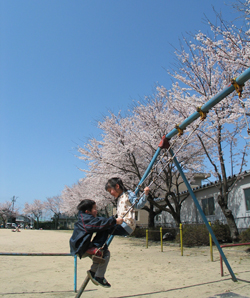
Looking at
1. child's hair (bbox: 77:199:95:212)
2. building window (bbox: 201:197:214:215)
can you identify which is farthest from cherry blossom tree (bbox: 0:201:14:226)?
child's hair (bbox: 77:199:95:212)

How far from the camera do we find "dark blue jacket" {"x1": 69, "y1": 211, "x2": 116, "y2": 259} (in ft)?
10.1

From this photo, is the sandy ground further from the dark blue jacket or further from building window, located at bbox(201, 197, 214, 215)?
building window, located at bbox(201, 197, 214, 215)

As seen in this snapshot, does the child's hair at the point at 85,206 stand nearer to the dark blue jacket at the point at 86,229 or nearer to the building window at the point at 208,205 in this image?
the dark blue jacket at the point at 86,229

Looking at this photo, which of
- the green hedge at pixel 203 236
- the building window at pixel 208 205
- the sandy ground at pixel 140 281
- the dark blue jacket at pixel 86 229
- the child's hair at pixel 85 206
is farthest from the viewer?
the building window at pixel 208 205

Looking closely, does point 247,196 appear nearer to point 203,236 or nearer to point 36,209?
point 203,236

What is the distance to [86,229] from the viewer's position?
311 cm

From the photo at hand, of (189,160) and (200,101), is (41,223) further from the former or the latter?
(200,101)

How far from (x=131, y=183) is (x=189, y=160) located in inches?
189

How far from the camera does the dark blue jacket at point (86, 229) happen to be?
3.08 meters

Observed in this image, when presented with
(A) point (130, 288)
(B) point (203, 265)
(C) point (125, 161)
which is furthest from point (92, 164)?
(A) point (130, 288)

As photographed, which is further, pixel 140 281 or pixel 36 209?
pixel 36 209

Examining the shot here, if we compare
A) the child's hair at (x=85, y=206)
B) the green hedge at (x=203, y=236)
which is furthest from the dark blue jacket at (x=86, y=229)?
the green hedge at (x=203, y=236)

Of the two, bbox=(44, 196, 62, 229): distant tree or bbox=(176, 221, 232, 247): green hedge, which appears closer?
bbox=(176, 221, 232, 247): green hedge

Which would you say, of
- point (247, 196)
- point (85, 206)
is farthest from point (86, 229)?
point (247, 196)
